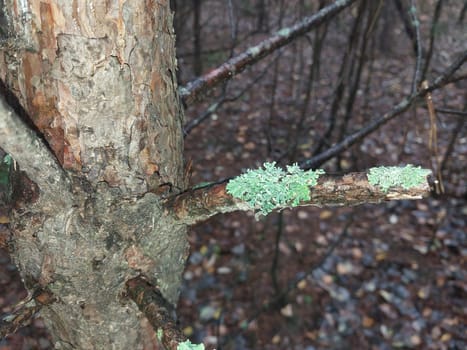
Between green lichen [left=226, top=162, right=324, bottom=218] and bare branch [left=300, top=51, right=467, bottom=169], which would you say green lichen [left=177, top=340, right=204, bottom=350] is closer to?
green lichen [left=226, top=162, right=324, bottom=218]

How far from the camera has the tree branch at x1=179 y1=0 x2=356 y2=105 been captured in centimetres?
111

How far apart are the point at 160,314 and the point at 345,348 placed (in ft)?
9.70

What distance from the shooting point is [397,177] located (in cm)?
63

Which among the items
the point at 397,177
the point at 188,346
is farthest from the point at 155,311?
the point at 397,177

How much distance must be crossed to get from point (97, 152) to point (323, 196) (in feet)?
1.32

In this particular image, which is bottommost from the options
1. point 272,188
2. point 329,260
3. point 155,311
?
point 329,260

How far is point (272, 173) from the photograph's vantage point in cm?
74

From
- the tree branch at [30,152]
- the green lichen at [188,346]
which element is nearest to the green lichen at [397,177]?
the green lichen at [188,346]

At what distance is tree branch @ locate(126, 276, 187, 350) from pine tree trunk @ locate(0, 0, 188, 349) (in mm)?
26

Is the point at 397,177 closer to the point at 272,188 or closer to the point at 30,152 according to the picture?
the point at 272,188

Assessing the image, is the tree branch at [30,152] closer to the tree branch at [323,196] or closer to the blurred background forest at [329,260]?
the tree branch at [323,196]

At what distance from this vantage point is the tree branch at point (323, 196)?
646mm

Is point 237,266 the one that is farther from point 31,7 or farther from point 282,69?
point 282,69

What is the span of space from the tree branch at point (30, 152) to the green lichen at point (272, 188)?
294 mm
